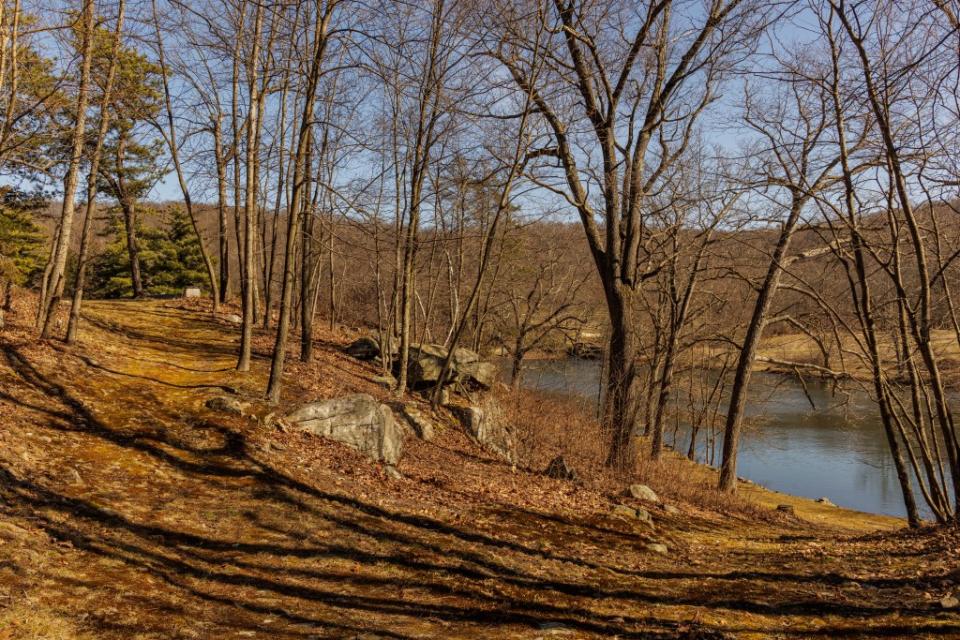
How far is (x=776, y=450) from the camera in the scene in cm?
Result: 2398

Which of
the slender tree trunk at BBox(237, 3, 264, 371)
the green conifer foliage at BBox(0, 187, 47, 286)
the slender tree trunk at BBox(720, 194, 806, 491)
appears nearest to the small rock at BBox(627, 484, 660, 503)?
the slender tree trunk at BBox(720, 194, 806, 491)

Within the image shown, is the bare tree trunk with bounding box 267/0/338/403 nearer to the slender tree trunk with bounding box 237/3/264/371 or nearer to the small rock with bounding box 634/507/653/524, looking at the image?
the slender tree trunk with bounding box 237/3/264/371

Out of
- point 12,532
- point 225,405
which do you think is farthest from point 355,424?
point 12,532

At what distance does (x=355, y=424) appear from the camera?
886cm

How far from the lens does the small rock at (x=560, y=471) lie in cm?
989

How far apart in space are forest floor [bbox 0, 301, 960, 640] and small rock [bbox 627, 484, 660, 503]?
448 millimetres

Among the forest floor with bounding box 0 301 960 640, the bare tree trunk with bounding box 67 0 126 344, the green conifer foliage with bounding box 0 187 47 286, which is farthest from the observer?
the green conifer foliage with bounding box 0 187 47 286

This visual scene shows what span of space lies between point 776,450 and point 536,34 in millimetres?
19814

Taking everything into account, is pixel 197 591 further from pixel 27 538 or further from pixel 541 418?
pixel 541 418

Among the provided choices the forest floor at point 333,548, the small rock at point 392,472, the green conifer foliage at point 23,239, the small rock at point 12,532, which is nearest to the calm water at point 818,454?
the forest floor at point 333,548

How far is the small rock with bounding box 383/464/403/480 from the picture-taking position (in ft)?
26.2

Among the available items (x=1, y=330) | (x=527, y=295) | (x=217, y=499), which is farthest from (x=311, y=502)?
(x=527, y=295)

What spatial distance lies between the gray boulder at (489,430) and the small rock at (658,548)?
14.6 feet

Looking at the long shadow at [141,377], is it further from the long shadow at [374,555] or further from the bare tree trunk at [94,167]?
the long shadow at [374,555]
